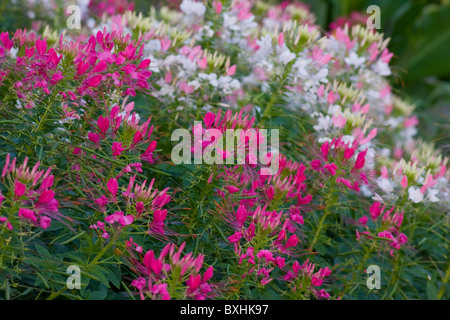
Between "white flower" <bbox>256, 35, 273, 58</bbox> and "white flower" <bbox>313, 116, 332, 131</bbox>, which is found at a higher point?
"white flower" <bbox>256, 35, 273, 58</bbox>

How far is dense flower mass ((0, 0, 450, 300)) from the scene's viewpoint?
144 centimetres

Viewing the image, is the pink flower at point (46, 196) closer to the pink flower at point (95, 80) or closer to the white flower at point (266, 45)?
the pink flower at point (95, 80)

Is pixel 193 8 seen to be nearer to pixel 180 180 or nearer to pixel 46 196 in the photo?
pixel 180 180

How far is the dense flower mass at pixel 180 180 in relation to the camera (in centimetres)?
144

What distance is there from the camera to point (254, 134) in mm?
1547

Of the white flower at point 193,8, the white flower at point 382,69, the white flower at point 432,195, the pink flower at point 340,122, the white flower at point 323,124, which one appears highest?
the white flower at point 193,8

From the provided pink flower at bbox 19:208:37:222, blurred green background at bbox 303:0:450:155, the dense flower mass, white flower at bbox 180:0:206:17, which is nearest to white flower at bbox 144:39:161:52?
the dense flower mass

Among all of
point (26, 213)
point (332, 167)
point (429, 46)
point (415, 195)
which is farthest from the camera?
point (429, 46)

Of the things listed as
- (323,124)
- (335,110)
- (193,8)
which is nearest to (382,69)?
(335,110)

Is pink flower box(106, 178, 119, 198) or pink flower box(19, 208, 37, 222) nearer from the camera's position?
pink flower box(19, 208, 37, 222)

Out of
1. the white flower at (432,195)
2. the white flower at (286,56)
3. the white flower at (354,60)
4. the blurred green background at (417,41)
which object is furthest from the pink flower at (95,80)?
the blurred green background at (417,41)

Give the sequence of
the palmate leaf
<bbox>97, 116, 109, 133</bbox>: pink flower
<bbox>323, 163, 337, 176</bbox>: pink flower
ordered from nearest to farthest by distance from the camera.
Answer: <bbox>97, 116, 109, 133</bbox>: pink flower < <bbox>323, 163, 337, 176</bbox>: pink flower < the palmate leaf

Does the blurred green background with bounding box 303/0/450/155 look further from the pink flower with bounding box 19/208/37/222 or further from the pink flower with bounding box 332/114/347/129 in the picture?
the pink flower with bounding box 19/208/37/222

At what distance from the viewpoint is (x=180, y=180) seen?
2100 mm
